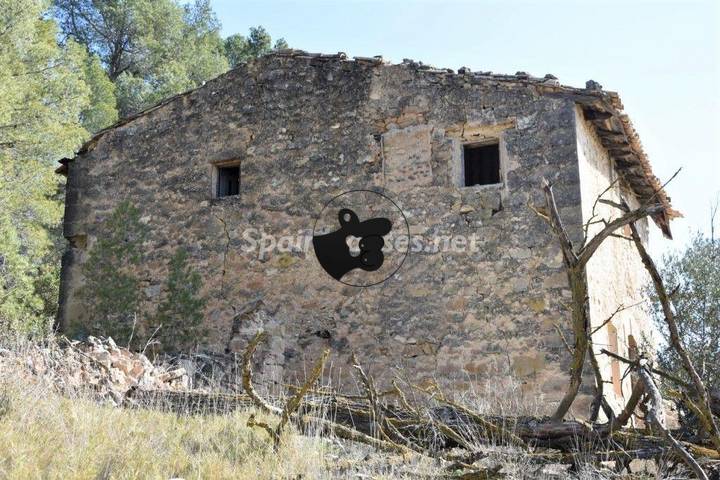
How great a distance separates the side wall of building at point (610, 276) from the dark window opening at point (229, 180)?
4657 millimetres

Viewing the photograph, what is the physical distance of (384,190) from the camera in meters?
9.23

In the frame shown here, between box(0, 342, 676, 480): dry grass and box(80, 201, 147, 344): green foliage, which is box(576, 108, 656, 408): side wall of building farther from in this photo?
box(80, 201, 147, 344): green foliage

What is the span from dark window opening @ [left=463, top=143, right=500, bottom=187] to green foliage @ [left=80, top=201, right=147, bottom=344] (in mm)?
4610

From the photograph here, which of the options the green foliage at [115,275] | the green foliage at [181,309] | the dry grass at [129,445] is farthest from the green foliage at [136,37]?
the dry grass at [129,445]

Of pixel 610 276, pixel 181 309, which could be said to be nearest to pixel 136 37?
pixel 181 309

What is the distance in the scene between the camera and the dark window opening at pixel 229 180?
10406 mm

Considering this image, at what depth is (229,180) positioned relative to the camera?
1051 cm

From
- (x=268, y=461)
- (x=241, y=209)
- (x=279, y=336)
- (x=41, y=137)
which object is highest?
(x=41, y=137)

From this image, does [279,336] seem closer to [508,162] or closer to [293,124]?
[293,124]

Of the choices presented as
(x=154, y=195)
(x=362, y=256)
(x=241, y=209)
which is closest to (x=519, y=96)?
(x=362, y=256)

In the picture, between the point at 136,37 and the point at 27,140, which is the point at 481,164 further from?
the point at 136,37

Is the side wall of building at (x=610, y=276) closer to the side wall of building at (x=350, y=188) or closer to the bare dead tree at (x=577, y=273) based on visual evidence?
the side wall of building at (x=350, y=188)

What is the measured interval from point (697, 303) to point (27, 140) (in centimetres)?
1230

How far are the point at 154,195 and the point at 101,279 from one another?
143 centimetres
